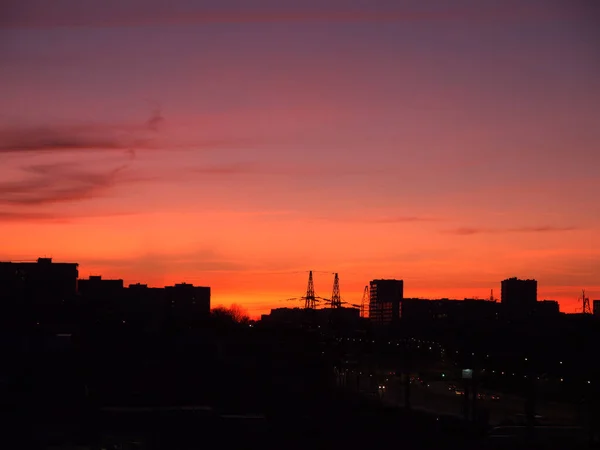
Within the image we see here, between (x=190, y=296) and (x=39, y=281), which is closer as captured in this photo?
(x=39, y=281)

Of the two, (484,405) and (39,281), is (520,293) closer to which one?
(39,281)

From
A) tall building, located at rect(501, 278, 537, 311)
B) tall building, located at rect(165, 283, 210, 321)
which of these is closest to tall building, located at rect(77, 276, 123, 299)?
tall building, located at rect(165, 283, 210, 321)

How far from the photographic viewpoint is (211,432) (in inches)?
910

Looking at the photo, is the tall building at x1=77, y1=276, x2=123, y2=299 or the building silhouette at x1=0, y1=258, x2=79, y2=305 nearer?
the building silhouette at x1=0, y1=258, x2=79, y2=305

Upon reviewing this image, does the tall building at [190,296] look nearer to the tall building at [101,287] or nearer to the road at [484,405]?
the tall building at [101,287]

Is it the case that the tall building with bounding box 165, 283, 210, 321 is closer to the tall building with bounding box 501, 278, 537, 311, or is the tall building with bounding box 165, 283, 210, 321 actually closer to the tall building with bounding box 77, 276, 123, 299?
the tall building with bounding box 77, 276, 123, 299

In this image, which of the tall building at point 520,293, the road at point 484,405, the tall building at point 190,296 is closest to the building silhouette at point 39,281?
the road at point 484,405

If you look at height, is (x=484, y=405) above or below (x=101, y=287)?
below

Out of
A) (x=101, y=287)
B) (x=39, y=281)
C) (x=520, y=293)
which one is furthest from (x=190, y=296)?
(x=39, y=281)

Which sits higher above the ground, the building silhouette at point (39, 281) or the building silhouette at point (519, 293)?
the building silhouette at point (519, 293)

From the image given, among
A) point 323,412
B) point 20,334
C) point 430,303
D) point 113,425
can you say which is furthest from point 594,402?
point 430,303

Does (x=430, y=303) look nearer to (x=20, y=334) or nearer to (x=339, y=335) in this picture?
(x=339, y=335)

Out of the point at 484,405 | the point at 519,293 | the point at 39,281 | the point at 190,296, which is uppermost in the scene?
the point at 519,293

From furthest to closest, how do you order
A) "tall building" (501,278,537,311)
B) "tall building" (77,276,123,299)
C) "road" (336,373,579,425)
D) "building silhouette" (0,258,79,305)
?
1. "tall building" (501,278,537,311)
2. "tall building" (77,276,123,299)
3. "building silhouette" (0,258,79,305)
4. "road" (336,373,579,425)
